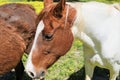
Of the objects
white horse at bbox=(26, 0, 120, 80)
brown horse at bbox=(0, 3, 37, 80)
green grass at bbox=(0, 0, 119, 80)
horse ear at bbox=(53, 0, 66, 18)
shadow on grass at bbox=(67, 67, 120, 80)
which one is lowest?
green grass at bbox=(0, 0, 119, 80)

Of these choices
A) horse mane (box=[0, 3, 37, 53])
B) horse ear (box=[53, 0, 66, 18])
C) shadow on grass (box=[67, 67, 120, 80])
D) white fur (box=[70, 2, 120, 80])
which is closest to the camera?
horse ear (box=[53, 0, 66, 18])

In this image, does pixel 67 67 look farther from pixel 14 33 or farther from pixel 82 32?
pixel 82 32

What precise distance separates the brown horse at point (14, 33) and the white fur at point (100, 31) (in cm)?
96

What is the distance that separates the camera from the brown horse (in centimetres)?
371

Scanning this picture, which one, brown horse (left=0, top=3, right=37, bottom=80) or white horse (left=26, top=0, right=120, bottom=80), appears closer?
white horse (left=26, top=0, right=120, bottom=80)

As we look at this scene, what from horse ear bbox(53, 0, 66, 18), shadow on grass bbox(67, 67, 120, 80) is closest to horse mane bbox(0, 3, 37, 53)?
shadow on grass bbox(67, 67, 120, 80)

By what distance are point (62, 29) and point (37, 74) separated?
469mm

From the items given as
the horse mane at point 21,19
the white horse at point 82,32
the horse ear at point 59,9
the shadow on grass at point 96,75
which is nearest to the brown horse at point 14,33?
the horse mane at point 21,19

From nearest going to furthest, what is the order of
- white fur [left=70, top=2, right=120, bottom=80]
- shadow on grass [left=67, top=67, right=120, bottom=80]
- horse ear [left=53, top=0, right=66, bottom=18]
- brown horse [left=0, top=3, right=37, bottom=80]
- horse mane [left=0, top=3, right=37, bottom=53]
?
1. horse ear [left=53, top=0, right=66, bottom=18]
2. white fur [left=70, top=2, right=120, bottom=80]
3. brown horse [left=0, top=3, right=37, bottom=80]
4. horse mane [left=0, top=3, right=37, bottom=53]
5. shadow on grass [left=67, top=67, right=120, bottom=80]

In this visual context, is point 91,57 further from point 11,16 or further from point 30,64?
point 11,16

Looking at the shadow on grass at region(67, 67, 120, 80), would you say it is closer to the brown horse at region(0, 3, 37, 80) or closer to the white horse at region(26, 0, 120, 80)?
the brown horse at region(0, 3, 37, 80)

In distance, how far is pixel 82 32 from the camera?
293cm

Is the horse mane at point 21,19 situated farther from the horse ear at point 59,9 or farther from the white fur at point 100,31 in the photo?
the horse ear at point 59,9

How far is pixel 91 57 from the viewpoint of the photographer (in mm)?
3283
